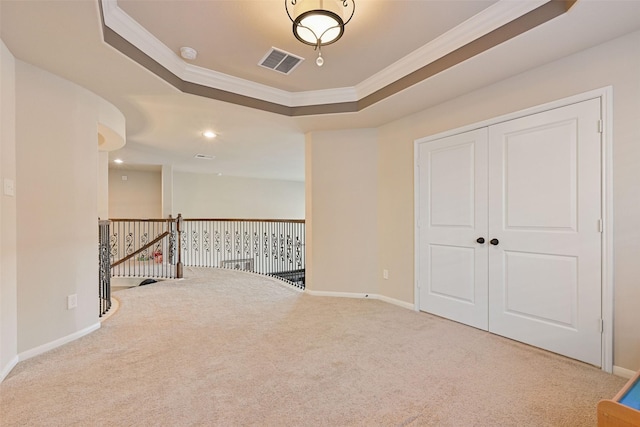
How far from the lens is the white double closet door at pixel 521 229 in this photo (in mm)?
2346

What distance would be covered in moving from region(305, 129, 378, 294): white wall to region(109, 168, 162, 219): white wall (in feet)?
19.9

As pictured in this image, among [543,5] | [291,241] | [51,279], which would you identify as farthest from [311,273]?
[543,5]

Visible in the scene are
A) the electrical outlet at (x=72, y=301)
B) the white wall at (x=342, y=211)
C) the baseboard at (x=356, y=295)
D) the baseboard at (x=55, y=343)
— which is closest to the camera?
the baseboard at (x=55, y=343)

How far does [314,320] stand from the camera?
334 centimetres

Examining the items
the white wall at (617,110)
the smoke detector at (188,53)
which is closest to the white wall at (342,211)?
the white wall at (617,110)

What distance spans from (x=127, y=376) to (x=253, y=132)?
356 centimetres

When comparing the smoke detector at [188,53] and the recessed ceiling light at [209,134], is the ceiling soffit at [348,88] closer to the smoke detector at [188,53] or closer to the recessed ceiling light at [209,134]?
the smoke detector at [188,53]

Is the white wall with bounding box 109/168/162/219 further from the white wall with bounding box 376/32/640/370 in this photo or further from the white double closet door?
the white wall with bounding box 376/32/640/370

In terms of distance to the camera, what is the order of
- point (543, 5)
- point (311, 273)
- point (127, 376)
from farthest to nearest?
point (311, 273) → point (127, 376) → point (543, 5)

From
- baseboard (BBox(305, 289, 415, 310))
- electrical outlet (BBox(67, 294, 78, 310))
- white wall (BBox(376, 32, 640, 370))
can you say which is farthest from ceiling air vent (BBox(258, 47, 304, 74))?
baseboard (BBox(305, 289, 415, 310))

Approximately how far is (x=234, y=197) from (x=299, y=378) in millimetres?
8849

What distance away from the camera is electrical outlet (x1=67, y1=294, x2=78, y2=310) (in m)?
2.80

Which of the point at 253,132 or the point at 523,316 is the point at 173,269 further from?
the point at 523,316

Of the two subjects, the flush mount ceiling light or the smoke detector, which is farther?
the smoke detector
